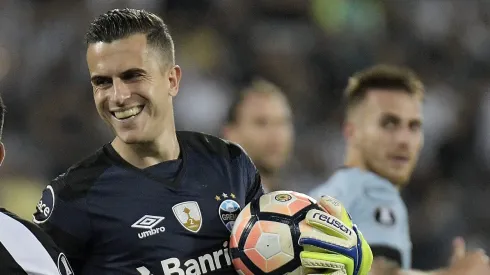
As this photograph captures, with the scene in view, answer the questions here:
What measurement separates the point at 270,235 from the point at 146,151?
1.83ft

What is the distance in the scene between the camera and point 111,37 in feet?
10.0

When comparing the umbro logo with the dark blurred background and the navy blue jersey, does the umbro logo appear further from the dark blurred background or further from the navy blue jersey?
the dark blurred background

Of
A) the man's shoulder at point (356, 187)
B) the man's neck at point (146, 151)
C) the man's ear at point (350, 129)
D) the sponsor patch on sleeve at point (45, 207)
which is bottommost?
the man's shoulder at point (356, 187)

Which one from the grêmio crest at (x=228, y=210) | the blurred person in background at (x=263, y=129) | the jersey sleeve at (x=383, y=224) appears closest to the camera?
the grêmio crest at (x=228, y=210)

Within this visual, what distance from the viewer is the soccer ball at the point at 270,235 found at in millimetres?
2947

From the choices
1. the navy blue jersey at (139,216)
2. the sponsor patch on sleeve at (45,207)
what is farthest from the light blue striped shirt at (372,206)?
the sponsor patch on sleeve at (45,207)

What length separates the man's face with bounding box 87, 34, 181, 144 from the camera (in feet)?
9.88

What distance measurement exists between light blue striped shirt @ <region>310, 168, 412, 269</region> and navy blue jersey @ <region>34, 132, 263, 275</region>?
1605 millimetres

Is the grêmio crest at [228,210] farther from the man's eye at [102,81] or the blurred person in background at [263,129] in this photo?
the blurred person in background at [263,129]

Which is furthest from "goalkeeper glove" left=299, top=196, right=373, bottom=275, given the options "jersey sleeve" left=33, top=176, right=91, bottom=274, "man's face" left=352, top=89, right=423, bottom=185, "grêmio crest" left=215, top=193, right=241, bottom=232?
"man's face" left=352, top=89, right=423, bottom=185

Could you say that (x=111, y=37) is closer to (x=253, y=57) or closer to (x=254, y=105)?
(x=254, y=105)

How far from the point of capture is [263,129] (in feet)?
21.2

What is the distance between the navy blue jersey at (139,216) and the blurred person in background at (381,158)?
1581 millimetres

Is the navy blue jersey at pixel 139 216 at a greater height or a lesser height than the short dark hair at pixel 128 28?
lesser
